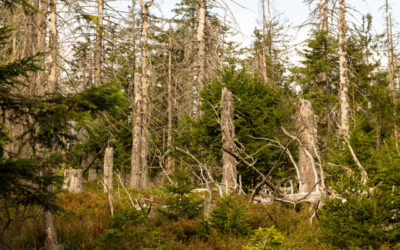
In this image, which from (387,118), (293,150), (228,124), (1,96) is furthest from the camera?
(387,118)

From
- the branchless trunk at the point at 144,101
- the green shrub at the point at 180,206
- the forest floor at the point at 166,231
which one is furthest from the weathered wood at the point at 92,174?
the green shrub at the point at 180,206

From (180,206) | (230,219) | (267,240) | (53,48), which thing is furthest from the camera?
(180,206)

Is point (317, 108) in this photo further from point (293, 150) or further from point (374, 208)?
point (374, 208)

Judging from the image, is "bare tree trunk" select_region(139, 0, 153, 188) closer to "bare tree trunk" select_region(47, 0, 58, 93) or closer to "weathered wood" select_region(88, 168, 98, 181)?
"weathered wood" select_region(88, 168, 98, 181)

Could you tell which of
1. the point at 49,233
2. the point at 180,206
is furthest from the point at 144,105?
the point at 49,233

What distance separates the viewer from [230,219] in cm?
640

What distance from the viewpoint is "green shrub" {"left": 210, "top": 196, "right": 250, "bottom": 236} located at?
6.33 metres

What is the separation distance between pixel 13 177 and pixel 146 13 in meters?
14.5

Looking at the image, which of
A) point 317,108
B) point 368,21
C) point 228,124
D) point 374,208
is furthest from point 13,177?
point 368,21

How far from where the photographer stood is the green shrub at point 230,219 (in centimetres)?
633

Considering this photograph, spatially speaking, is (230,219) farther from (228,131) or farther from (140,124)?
(140,124)

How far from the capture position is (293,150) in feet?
43.6

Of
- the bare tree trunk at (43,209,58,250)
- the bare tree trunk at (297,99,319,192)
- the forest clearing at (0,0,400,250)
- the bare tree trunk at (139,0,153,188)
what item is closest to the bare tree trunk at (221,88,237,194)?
the forest clearing at (0,0,400,250)

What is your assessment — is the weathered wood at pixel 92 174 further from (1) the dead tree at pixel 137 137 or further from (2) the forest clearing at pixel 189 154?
(1) the dead tree at pixel 137 137
